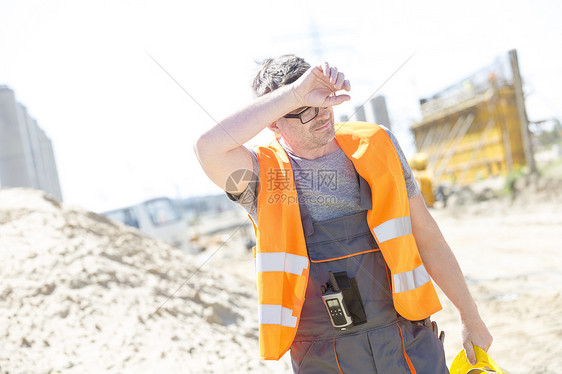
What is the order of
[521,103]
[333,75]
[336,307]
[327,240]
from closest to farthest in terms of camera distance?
[333,75]
[336,307]
[327,240]
[521,103]

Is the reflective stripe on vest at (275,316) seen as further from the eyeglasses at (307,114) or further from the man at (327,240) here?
the eyeglasses at (307,114)

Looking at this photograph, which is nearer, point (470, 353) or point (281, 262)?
point (281, 262)

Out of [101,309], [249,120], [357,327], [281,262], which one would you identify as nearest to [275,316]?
[281,262]

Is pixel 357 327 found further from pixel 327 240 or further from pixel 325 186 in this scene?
pixel 325 186

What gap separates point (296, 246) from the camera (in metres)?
1.67

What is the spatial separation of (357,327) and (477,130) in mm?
17542

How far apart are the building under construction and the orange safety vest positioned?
15201 mm

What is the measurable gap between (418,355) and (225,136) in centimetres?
104

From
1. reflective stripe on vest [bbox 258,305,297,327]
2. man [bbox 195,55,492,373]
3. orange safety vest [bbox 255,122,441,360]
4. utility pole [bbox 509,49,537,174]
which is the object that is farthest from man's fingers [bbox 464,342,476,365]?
utility pole [bbox 509,49,537,174]

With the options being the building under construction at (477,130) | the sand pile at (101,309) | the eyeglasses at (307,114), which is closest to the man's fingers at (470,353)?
the eyeglasses at (307,114)

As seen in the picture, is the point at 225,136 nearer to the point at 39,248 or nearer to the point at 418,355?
the point at 418,355

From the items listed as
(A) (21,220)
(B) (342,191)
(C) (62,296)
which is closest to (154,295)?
(C) (62,296)

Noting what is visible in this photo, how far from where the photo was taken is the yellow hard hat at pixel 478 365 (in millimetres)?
1748

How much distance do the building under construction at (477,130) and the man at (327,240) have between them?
1521cm
